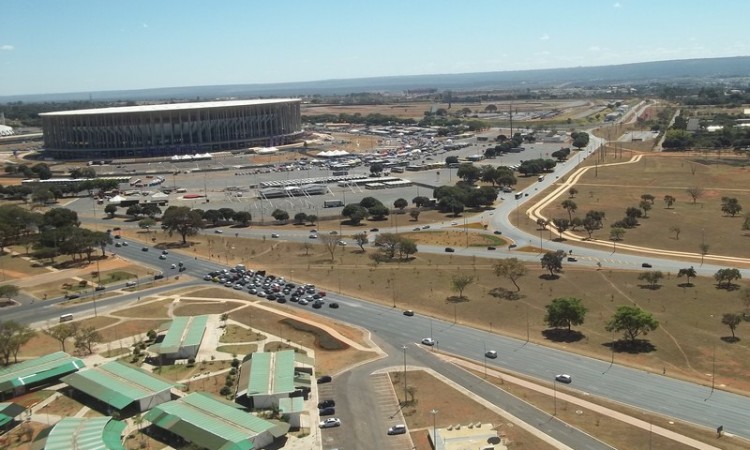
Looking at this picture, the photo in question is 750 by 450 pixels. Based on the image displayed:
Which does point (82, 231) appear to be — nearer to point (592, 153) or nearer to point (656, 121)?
point (592, 153)

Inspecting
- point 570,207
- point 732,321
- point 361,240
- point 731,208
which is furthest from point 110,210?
point 731,208

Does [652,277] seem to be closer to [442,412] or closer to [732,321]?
[732,321]


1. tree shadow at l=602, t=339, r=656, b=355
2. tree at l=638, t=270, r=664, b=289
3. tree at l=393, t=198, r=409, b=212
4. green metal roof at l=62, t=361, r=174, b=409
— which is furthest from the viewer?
tree at l=393, t=198, r=409, b=212

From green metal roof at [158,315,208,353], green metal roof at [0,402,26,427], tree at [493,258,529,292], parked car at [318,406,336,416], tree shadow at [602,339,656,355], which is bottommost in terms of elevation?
parked car at [318,406,336,416]

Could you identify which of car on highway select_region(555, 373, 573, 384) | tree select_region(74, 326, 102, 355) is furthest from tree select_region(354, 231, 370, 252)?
car on highway select_region(555, 373, 573, 384)

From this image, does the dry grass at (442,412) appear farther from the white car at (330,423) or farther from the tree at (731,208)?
the tree at (731,208)

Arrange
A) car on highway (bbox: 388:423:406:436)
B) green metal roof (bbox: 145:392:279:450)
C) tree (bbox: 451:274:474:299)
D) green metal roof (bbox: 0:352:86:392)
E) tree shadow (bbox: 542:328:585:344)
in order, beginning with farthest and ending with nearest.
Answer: tree (bbox: 451:274:474:299) → tree shadow (bbox: 542:328:585:344) → green metal roof (bbox: 0:352:86:392) → car on highway (bbox: 388:423:406:436) → green metal roof (bbox: 145:392:279:450)

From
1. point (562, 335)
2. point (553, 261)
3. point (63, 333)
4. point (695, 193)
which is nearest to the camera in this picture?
point (63, 333)

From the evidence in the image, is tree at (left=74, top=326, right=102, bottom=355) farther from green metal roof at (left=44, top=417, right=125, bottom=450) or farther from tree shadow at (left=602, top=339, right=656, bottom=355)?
tree shadow at (left=602, top=339, right=656, bottom=355)
